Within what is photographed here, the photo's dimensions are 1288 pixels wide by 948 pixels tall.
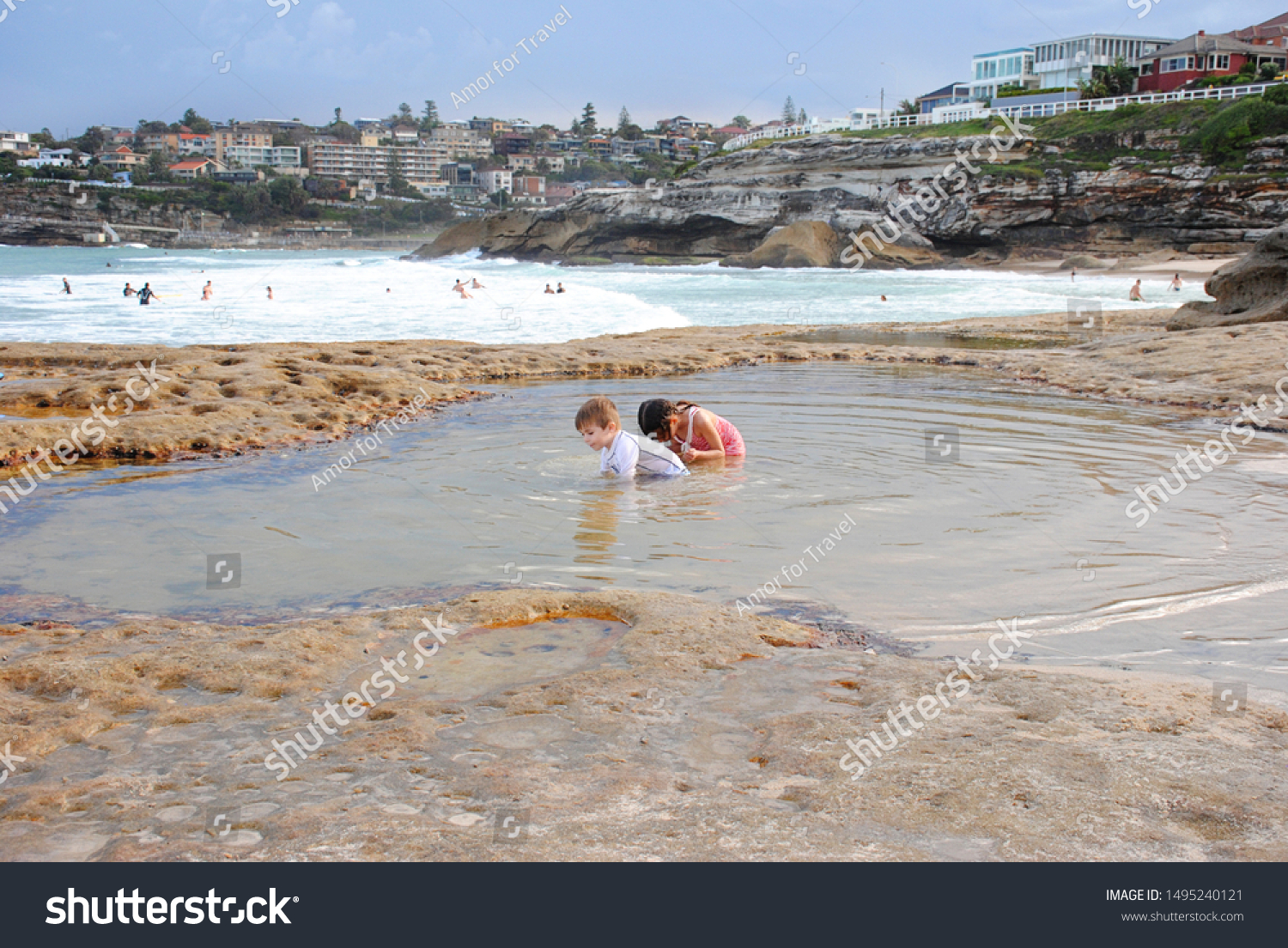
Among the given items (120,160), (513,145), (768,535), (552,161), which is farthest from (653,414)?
(513,145)

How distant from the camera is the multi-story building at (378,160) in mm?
165625

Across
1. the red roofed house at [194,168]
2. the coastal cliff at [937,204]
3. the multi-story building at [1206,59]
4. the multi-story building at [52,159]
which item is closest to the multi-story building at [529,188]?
the red roofed house at [194,168]

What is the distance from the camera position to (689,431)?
8.20 m

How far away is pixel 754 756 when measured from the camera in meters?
3.09

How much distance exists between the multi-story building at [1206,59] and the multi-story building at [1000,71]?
45.2 ft

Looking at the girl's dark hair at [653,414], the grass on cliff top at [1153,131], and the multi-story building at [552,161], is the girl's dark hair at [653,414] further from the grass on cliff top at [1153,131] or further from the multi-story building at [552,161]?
the multi-story building at [552,161]

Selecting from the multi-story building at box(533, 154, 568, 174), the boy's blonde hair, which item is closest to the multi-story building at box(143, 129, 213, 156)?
the multi-story building at box(533, 154, 568, 174)

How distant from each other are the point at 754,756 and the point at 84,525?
5.14m

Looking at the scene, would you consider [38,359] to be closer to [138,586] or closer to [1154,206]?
[138,586]

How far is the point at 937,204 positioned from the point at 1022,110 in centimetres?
1370

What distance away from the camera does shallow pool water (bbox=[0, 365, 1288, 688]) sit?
474 cm

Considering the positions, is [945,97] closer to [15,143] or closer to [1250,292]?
[1250,292]

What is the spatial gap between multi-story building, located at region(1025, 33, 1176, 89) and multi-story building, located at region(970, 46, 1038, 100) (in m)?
1.09
